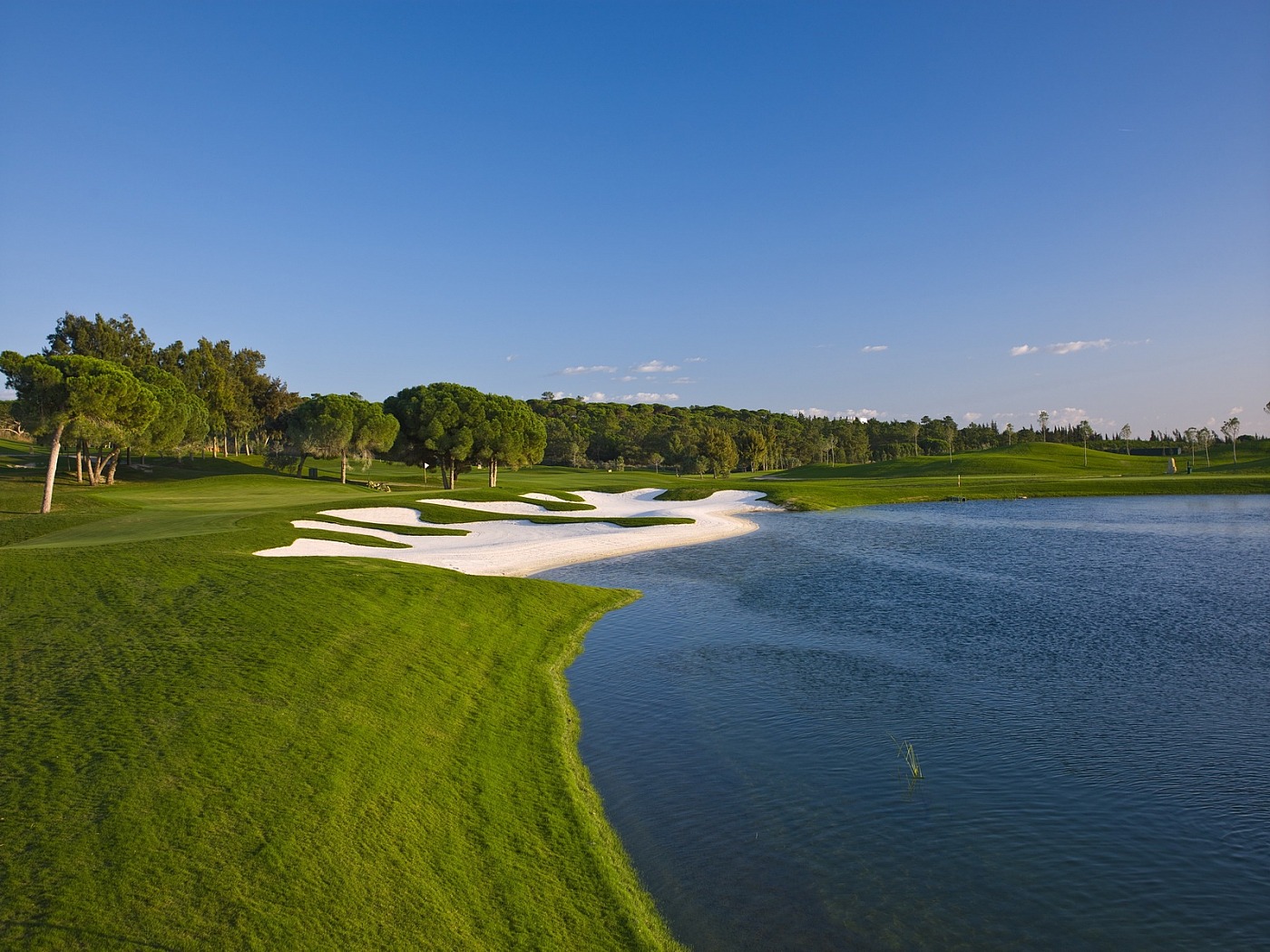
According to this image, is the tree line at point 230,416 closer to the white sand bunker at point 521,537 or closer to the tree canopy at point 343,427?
the tree canopy at point 343,427

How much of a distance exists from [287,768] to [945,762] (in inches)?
396

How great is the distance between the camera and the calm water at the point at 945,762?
8.50 metres

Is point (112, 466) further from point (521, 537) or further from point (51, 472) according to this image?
point (521, 537)

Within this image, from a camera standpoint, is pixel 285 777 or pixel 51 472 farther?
pixel 51 472

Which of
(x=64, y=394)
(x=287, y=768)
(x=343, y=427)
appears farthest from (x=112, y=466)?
(x=287, y=768)

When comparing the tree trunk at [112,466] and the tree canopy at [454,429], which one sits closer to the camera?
the tree trunk at [112,466]

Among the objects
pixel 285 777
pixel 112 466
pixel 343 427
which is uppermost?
pixel 343 427

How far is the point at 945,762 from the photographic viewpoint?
12344mm

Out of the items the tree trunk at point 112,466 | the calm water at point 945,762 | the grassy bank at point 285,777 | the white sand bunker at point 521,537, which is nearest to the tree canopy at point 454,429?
the white sand bunker at point 521,537

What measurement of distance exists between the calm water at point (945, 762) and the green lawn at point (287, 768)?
124cm

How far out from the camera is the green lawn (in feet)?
23.2

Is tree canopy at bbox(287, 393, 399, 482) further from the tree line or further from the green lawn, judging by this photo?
the green lawn

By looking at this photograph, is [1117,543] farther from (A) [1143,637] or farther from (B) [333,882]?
(B) [333,882]

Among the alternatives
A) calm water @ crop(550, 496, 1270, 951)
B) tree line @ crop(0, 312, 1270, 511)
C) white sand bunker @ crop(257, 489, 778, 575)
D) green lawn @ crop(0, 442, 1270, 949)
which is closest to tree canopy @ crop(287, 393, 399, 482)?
tree line @ crop(0, 312, 1270, 511)
